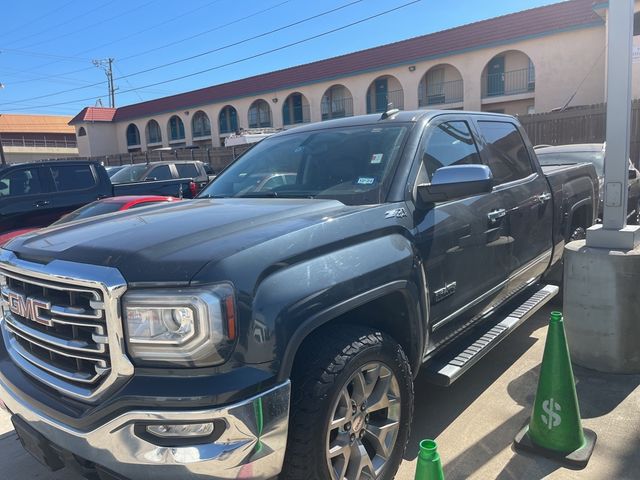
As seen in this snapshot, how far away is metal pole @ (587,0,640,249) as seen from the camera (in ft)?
12.5

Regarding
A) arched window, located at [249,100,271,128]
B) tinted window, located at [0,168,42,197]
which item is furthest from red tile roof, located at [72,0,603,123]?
tinted window, located at [0,168,42,197]

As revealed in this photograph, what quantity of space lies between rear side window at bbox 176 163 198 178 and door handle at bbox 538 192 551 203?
10.4 m

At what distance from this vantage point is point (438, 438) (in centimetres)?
318

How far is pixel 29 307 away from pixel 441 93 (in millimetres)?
32251

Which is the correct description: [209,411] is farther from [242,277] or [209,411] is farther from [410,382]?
[410,382]

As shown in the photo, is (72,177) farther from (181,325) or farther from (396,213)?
(181,325)

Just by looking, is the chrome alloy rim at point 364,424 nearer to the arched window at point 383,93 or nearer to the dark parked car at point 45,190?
the dark parked car at point 45,190

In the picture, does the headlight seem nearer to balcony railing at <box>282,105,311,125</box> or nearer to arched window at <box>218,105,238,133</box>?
balcony railing at <box>282,105,311,125</box>

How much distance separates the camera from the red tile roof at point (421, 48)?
24594 millimetres

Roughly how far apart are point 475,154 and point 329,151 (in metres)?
1.13

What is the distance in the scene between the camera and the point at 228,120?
42.6m

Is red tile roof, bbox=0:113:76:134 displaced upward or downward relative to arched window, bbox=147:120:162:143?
upward

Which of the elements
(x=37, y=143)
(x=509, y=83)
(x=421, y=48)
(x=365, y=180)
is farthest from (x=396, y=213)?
(x=37, y=143)

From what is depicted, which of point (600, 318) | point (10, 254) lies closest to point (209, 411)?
point (10, 254)
